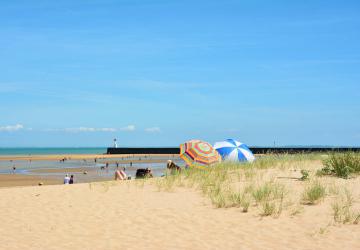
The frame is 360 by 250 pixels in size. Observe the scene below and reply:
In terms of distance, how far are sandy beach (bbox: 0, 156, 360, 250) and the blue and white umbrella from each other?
5578 millimetres

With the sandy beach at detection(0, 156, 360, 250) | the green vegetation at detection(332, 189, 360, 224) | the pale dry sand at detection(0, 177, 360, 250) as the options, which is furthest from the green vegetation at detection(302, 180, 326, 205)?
the green vegetation at detection(332, 189, 360, 224)

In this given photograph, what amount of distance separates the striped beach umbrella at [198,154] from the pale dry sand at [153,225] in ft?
15.2

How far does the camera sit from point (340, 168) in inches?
542

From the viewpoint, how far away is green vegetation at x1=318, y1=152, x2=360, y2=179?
536 inches

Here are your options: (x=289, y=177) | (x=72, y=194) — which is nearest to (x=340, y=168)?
(x=289, y=177)

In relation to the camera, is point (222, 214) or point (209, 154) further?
point (209, 154)

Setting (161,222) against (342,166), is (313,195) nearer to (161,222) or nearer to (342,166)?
(161,222)

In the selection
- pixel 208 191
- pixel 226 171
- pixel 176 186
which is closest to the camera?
pixel 208 191

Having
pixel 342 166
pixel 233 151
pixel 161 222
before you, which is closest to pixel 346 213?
pixel 161 222

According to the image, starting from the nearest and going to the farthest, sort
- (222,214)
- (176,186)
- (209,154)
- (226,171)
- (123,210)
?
(222,214) → (123,210) → (176,186) → (226,171) → (209,154)

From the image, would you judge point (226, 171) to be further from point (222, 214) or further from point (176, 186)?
point (222, 214)

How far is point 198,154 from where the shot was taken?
55.6 feet

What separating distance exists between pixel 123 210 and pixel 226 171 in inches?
197

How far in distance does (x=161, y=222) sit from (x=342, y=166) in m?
7.50
